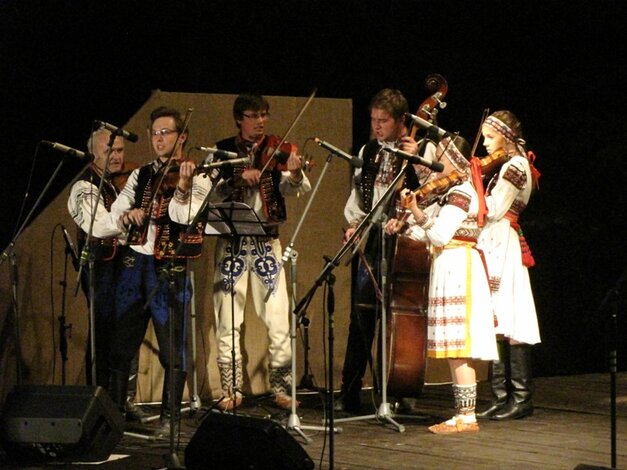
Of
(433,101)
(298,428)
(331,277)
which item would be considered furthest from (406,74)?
(331,277)

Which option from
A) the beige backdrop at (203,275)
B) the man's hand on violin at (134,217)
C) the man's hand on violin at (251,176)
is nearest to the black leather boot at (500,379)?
the beige backdrop at (203,275)

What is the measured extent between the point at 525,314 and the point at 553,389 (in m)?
1.35

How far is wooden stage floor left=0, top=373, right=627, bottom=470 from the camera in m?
5.51

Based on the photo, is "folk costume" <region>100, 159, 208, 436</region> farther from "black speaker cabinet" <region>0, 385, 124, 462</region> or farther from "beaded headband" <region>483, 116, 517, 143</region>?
"beaded headband" <region>483, 116, 517, 143</region>

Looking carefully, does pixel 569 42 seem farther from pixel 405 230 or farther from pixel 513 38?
pixel 405 230

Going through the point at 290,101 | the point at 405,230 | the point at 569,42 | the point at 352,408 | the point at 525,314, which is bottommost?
the point at 352,408

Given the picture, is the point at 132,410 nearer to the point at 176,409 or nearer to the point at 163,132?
the point at 176,409

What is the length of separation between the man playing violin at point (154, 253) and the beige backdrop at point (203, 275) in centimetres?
71

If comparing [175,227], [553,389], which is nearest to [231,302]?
[175,227]

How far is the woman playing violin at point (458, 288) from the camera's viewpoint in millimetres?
6086

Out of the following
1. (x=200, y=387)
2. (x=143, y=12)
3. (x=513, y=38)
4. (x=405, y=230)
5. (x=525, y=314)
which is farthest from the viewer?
(x=513, y=38)

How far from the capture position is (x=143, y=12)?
8742 mm

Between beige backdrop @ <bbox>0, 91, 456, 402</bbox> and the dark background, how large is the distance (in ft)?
3.15

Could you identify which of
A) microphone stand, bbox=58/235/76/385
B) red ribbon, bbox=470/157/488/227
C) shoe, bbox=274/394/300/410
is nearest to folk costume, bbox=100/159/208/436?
microphone stand, bbox=58/235/76/385
